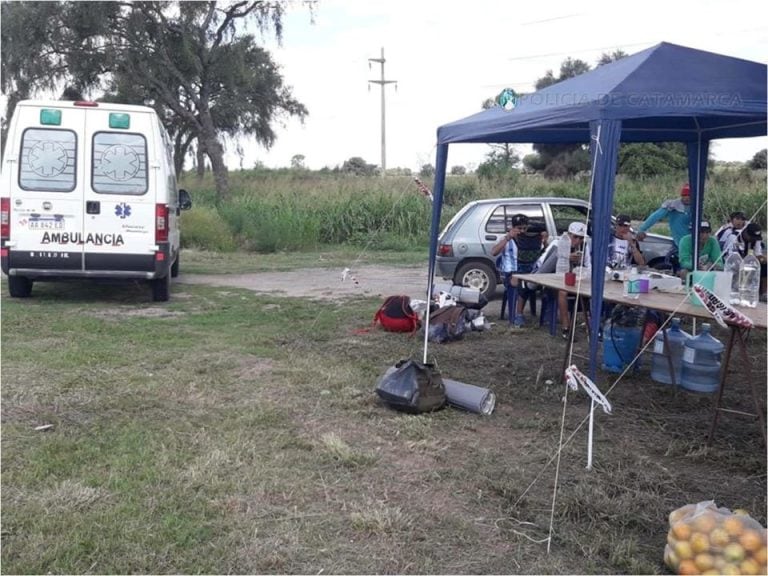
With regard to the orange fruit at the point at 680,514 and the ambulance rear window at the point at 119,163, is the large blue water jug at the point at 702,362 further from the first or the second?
the ambulance rear window at the point at 119,163

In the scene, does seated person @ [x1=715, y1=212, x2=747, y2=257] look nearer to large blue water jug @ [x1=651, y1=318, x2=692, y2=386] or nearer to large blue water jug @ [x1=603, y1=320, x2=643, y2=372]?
large blue water jug @ [x1=603, y1=320, x2=643, y2=372]

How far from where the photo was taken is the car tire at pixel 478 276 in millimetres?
10688

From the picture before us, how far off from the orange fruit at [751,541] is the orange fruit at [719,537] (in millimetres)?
51

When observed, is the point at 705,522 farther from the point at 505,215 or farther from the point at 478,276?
the point at 505,215

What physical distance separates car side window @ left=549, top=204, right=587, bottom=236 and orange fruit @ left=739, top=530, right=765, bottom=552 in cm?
768

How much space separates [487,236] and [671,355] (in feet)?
14.7

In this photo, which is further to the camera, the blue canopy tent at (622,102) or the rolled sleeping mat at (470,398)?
the rolled sleeping mat at (470,398)

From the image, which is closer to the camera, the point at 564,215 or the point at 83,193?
the point at 83,193

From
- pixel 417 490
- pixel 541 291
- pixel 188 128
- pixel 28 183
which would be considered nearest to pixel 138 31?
pixel 188 128

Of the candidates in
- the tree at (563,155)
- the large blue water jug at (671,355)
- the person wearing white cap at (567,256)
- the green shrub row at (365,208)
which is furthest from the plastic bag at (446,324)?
the tree at (563,155)

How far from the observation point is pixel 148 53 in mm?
27000

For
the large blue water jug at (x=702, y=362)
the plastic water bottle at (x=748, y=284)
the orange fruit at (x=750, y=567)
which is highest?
the plastic water bottle at (x=748, y=284)

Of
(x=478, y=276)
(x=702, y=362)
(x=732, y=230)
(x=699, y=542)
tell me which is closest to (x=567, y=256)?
(x=702, y=362)

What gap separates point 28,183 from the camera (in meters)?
9.09
